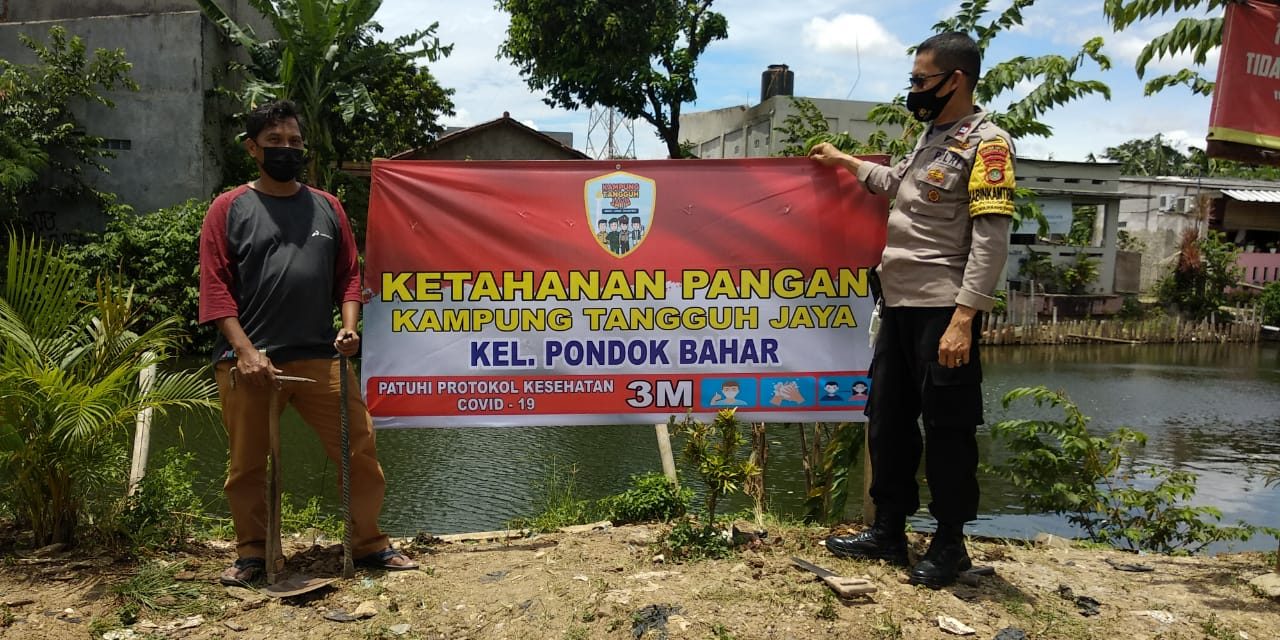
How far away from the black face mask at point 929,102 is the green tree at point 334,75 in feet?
38.2

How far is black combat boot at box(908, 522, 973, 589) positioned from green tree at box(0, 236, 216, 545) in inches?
110

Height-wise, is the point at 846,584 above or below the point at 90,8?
below

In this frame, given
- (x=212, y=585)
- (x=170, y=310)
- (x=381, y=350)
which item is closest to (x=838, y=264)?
(x=381, y=350)

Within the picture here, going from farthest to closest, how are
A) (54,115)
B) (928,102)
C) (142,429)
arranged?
(54,115)
(142,429)
(928,102)

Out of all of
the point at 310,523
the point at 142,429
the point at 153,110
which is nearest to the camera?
the point at 142,429

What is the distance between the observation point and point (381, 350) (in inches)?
149

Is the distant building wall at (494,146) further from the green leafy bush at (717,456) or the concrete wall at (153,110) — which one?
the green leafy bush at (717,456)

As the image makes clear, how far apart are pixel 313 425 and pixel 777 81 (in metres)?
26.1

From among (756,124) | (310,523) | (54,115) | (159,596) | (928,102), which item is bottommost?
(310,523)

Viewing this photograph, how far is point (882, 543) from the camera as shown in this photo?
3328 mm

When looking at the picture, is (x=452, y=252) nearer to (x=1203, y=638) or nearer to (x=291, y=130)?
(x=291, y=130)

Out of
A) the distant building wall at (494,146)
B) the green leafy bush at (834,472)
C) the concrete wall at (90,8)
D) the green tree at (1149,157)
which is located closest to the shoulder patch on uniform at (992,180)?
the green leafy bush at (834,472)

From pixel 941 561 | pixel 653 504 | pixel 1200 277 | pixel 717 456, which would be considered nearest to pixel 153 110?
pixel 653 504

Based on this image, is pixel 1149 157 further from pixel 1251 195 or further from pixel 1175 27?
pixel 1175 27
